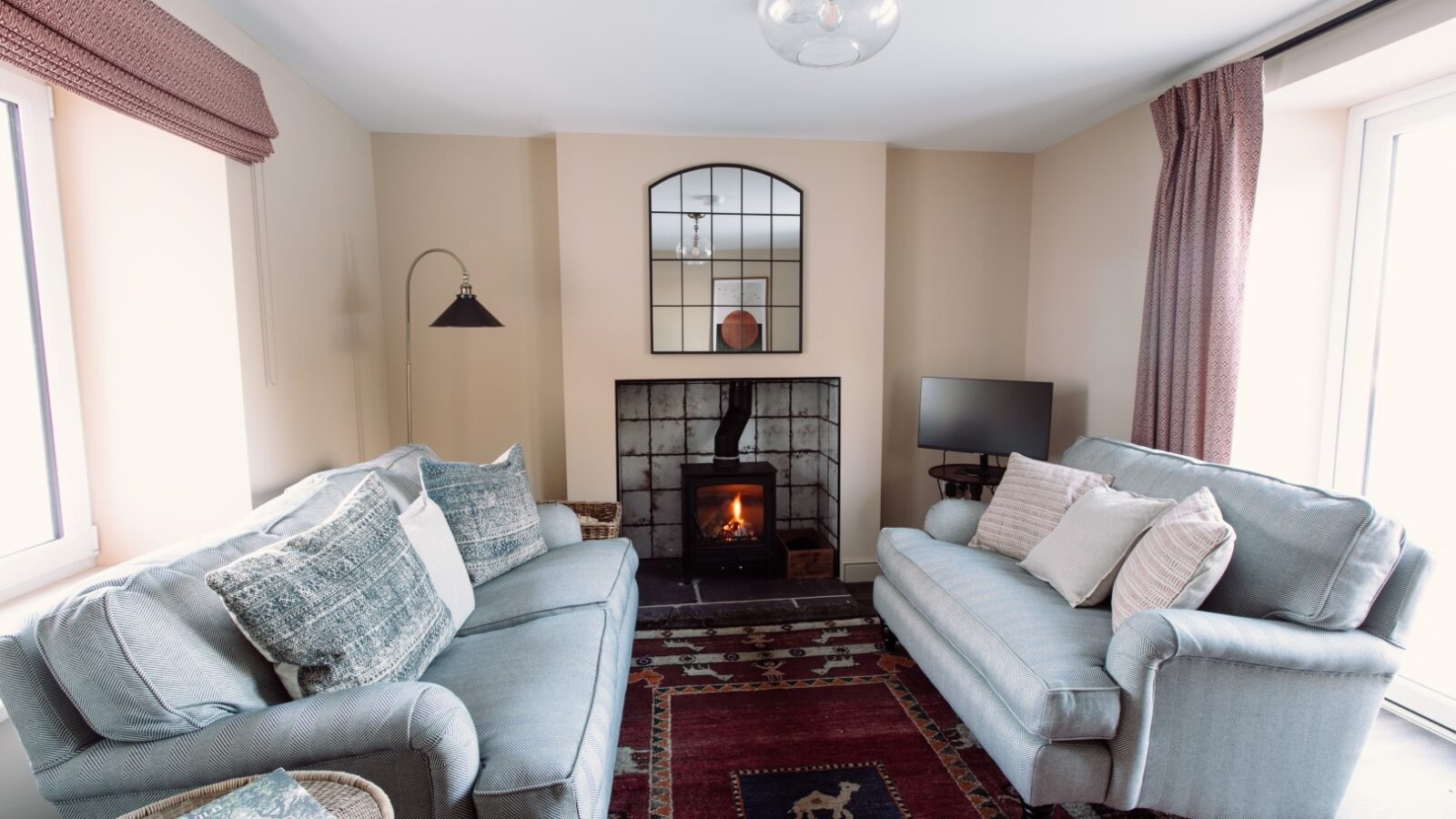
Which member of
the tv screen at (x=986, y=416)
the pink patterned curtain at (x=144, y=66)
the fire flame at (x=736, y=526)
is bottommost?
the fire flame at (x=736, y=526)

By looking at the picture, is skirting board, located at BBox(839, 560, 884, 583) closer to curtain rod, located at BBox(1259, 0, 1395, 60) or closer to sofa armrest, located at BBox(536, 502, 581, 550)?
sofa armrest, located at BBox(536, 502, 581, 550)

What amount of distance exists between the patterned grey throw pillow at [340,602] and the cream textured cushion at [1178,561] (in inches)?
74.9

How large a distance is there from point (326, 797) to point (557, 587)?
1.11 meters

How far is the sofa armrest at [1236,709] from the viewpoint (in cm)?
170

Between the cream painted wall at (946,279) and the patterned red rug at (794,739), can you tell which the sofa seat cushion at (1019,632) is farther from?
the cream painted wall at (946,279)

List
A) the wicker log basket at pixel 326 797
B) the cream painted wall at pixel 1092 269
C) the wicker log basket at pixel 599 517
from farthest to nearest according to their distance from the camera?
the wicker log basket at pixel 599 517
the cream painted wall at pixel 1092 269
the wicker log basket at pixel 326 797

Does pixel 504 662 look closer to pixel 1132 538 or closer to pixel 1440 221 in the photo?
pixel 1132 538

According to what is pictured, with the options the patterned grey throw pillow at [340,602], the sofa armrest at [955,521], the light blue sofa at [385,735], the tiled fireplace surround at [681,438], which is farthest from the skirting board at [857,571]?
the patterned grey throw pillow at [340,602]

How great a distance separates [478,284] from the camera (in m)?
3.70

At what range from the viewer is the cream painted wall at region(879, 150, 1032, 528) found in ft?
13.0

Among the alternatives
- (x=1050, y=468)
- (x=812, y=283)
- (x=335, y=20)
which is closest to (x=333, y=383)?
(x=335, y=20)

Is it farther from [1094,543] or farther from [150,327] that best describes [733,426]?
[150,327]

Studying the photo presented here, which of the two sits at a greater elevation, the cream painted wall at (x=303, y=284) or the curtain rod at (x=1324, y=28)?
the curtain rod at (x=1324, y=28)

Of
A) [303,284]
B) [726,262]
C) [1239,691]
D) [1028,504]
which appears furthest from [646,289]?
[1239,691]
